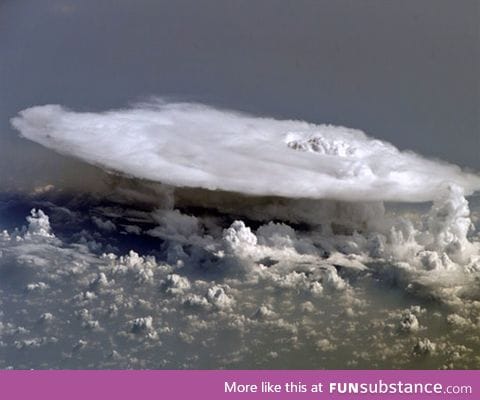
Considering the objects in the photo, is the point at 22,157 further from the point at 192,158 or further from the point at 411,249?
the point at 411,249

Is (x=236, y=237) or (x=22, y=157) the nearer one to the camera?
(x=236, y=237)

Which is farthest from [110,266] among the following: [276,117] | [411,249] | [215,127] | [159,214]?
[411,249]

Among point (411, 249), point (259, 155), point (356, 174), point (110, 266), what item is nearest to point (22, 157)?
point (110, 266)
